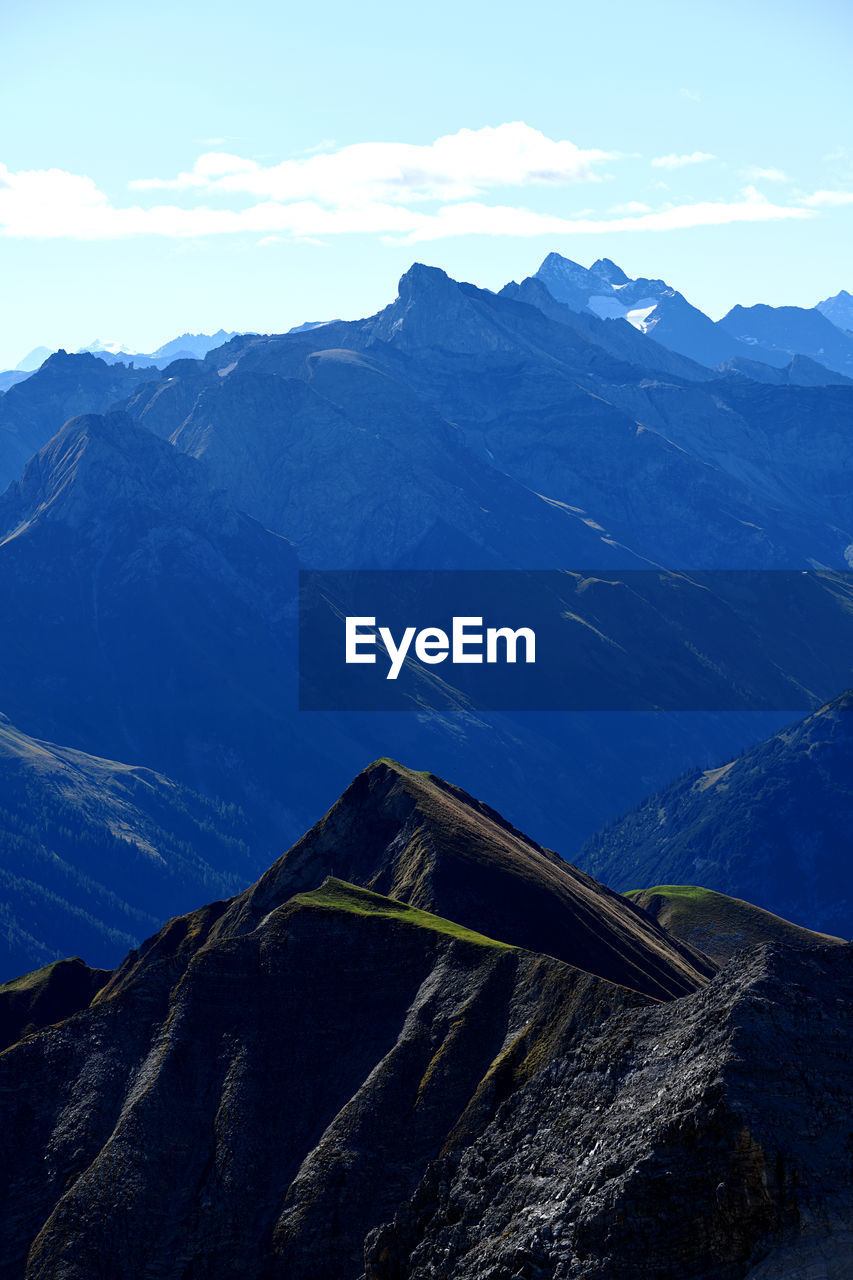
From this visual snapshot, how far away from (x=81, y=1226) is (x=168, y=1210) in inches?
326

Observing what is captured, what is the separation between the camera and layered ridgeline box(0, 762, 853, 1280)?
96562 millimetres

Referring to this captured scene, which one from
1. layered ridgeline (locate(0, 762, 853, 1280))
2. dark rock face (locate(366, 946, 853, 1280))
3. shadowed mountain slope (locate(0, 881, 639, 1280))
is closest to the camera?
dark rock face (locate(366, 946, 853, 1280))

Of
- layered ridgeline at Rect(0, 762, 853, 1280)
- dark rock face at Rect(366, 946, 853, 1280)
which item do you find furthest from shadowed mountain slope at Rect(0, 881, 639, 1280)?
dark rock face at Rect(366, 946, 853, 1280)

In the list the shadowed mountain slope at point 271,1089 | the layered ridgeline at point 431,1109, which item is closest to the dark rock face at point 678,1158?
the layered ridgeline at point 431,1109

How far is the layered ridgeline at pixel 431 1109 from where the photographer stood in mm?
96562

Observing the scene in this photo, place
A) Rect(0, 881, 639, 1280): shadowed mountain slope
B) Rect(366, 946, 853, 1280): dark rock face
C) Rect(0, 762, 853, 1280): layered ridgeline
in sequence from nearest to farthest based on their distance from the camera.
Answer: Rect(366, 946, 853, 1280): dark rock face → Rect(0, 762, 853, 1280): layered ridgeline → Rect(0, 881, 639, 1280): shadowed mountain slope

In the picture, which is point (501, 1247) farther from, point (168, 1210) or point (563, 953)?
point (563, 953)

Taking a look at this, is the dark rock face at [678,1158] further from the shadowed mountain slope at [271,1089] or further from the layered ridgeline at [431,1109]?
the shadowed mountain slope at [271,1089]

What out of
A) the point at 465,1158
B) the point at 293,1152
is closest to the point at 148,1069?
the point at 293,1152

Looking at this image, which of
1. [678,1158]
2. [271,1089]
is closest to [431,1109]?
[271,1089]

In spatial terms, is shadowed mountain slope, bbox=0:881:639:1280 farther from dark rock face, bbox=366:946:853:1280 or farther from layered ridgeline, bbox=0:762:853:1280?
dark rock face, bbox=366:946:853:1280

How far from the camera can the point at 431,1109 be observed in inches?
5536

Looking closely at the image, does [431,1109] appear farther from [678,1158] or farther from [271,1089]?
[678,1158]

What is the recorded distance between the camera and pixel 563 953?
628 feet
